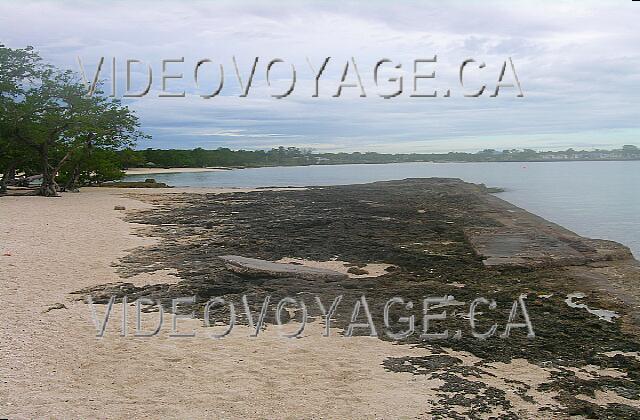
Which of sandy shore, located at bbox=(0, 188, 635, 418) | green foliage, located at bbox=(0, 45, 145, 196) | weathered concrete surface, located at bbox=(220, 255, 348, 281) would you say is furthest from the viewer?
green foliage, located at bbox=(0, 45, 145, 196)

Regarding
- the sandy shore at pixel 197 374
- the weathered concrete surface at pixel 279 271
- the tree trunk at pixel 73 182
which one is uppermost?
the tree trunk at pixel 73 182

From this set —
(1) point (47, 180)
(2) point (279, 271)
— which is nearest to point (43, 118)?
(1) point (47, 180)

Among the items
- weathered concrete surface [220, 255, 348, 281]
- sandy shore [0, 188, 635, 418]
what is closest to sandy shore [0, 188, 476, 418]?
sandy shore [0, 188, 635, 418]

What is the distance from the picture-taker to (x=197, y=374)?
4.82 m

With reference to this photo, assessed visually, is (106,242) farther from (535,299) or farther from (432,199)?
(432,199)

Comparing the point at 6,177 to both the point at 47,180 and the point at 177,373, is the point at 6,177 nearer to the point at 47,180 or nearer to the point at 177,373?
the point at 47,180

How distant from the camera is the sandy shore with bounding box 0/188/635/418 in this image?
421 cm

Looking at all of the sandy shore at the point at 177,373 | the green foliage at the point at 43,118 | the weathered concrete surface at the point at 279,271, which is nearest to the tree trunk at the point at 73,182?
the green foliage at the point at 43,118

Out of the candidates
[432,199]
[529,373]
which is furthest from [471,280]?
[432,199]

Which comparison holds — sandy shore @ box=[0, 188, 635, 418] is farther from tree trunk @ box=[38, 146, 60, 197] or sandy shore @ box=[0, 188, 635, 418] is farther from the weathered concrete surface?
tree trunk @ box=[38, 146, 60, 197]

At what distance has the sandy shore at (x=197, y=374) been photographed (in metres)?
4.21

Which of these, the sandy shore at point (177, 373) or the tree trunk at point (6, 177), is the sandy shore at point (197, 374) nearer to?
the sandy shore at point (177, 373)

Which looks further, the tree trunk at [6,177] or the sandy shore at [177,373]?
the tree trunk at [6,177]

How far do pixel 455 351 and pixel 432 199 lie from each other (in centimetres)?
1972
